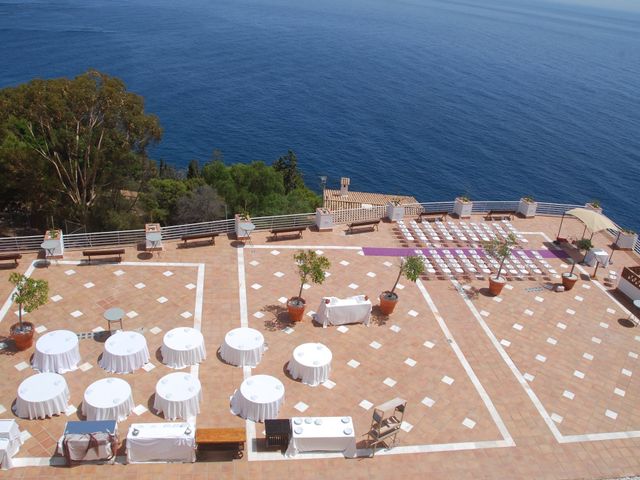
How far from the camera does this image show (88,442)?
40.2ft

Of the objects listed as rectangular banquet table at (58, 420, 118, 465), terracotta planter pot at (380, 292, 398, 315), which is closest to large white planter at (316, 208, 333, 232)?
terracotta planter pot at (380, 292, 398, 315)

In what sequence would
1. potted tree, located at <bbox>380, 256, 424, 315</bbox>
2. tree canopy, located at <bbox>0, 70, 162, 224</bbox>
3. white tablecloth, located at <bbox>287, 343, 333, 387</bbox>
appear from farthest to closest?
tree canopy, located at <bbox>0, 70, 162, 224</bbox>, potted tree, located at <bbox>380, 256, 424, 315</bbox>, white tablecloth, located at <bbox>287, 343, 333, 387</bbox>

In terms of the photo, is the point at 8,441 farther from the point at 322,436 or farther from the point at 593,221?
the point at 593,221

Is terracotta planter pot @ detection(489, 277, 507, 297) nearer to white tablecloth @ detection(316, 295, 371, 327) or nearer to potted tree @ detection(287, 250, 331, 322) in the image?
white tablecloth @ detection(316, 295, 371, 327)

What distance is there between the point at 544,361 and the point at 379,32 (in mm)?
177920

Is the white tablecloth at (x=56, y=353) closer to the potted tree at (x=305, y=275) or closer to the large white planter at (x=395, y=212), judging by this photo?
the potted tree at (x=305, y=275)

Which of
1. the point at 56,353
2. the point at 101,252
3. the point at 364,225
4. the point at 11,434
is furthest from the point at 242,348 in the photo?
the point at 364,225

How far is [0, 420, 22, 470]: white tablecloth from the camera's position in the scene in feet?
39.4

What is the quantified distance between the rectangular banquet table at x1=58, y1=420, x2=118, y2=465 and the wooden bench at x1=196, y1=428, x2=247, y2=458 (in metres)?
2.20

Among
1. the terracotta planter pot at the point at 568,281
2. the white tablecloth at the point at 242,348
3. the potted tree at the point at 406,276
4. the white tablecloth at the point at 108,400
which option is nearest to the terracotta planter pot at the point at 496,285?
the terracotta planter pot at the point at 568,281

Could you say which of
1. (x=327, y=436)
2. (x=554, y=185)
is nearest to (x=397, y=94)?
(x=554, y=185)

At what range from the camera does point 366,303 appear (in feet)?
61.5

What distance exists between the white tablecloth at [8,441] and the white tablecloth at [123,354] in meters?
3.24

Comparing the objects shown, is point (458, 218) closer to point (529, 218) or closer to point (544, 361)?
point (529, 218)
